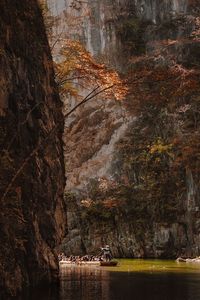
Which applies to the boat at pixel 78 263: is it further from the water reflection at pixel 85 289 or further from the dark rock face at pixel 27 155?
the water reflection at pixel 85 289

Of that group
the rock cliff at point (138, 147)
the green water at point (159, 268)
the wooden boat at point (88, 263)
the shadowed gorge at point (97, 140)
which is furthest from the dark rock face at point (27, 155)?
the rock cliff at point (138, 147)

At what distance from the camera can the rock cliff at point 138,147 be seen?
39.1 meters

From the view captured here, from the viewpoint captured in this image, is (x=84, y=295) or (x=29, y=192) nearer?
(x=84, y=295)

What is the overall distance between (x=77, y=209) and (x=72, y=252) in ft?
11.4

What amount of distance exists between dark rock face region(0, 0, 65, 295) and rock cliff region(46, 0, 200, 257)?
41.8ft

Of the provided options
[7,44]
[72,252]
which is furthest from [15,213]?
[72,252]

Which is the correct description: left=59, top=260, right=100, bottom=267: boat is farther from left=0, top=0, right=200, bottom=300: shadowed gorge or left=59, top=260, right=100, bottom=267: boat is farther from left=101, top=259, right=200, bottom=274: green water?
left=101, top=259, right=200, bottom=274: green water

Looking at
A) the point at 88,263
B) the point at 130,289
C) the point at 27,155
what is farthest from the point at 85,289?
the point at 88,263

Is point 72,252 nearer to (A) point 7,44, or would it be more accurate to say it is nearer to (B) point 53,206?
(B) point 53,206

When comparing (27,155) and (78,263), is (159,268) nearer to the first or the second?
(78,263)

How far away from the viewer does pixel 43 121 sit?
65.5 feet

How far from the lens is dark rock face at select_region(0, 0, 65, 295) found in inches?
595

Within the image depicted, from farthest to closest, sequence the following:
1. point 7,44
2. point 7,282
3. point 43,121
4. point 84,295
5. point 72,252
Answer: point 72,252 < point 43,121 < point 7,44 < point 84,295 < point 7,282

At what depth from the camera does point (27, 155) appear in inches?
688
